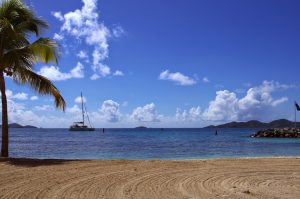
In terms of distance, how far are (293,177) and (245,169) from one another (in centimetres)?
204

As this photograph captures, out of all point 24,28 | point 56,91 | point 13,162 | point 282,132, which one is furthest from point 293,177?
point 282,132

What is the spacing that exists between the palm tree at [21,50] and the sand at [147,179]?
397 cm

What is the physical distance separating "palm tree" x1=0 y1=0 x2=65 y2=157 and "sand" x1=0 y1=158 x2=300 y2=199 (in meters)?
3.97

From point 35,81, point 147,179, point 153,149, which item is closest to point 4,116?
point 35,81

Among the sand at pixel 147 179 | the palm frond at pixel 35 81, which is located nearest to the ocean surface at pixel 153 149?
the palm frond at pixel 35 81

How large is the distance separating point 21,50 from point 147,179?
9.36 meters

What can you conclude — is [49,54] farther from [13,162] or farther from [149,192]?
[149,192]

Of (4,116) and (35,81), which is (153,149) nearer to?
(35,81)

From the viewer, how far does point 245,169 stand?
14.4 metres

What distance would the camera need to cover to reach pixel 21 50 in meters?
18.0

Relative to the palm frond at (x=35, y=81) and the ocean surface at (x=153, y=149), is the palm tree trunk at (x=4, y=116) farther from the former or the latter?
the ocean surface at (x=153, y=149)

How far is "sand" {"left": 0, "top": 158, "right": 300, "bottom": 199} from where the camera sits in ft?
31.7

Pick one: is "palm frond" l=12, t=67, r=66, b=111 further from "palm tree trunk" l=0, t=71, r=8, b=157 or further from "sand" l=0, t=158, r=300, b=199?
"sand" l=0, t=158, r=300, b=199

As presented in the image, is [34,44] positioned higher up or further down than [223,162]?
higher up
